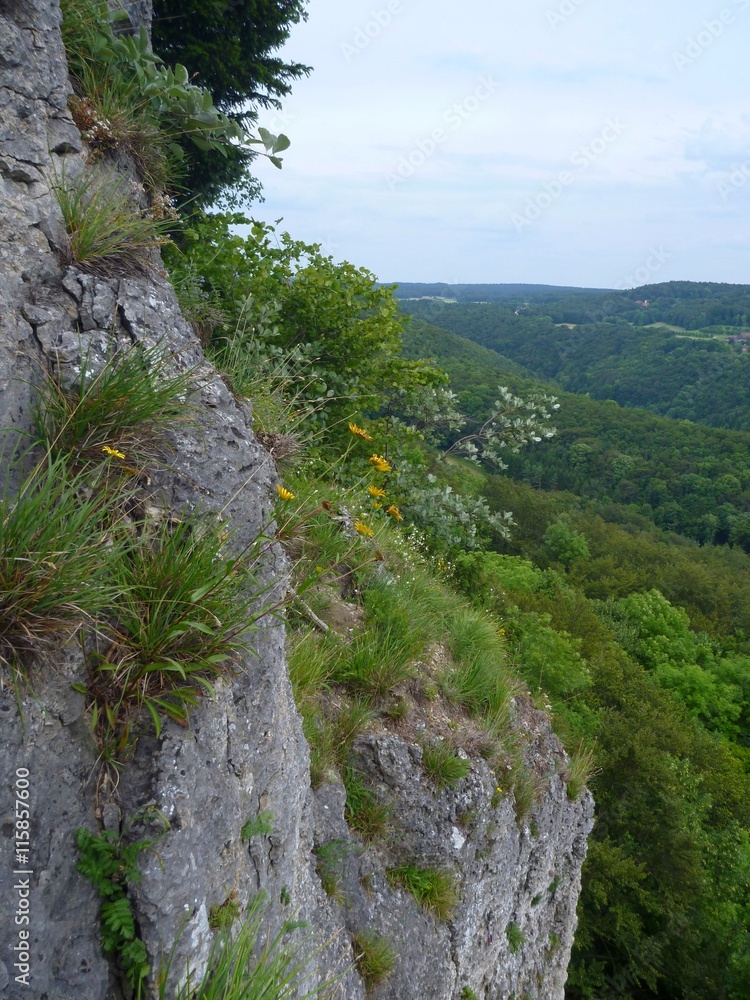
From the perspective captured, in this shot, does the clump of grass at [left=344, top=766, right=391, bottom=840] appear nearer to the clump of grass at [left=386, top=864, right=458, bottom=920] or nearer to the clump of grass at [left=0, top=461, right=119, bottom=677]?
the clump of grass at [left=386, top=864, right=458, bottom=920]

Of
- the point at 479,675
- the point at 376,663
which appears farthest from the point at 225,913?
the point at 479,675

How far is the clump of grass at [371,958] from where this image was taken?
336cm

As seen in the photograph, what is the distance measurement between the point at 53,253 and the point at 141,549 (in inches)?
71.3

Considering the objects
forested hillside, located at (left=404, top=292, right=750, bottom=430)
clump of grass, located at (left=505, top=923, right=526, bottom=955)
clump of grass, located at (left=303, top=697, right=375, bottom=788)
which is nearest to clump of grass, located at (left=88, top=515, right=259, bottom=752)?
clump of grass, located at (left=303, top=697, right=375, bottom=788)

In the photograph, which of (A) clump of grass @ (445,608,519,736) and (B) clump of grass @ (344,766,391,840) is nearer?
(B) clump of grass @ (344,766,391,840)

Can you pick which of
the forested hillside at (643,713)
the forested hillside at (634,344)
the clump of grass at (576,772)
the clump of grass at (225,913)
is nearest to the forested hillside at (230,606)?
the clump of grass at (225,913)

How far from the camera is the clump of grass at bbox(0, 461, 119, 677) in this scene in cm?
188

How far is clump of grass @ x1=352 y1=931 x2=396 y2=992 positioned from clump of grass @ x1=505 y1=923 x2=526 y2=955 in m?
2.46

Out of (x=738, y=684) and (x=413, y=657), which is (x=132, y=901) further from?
(x=738, y=684)

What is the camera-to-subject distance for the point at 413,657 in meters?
4.46

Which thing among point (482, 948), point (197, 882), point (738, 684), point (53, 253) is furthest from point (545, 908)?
point (738, 684)

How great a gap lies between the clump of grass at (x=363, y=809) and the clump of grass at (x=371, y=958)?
54 centimetres

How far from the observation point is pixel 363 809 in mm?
3844

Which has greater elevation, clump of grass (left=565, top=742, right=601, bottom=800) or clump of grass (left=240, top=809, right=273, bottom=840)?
clump of grass (left=240, top=809, right=273, bottom=840)
